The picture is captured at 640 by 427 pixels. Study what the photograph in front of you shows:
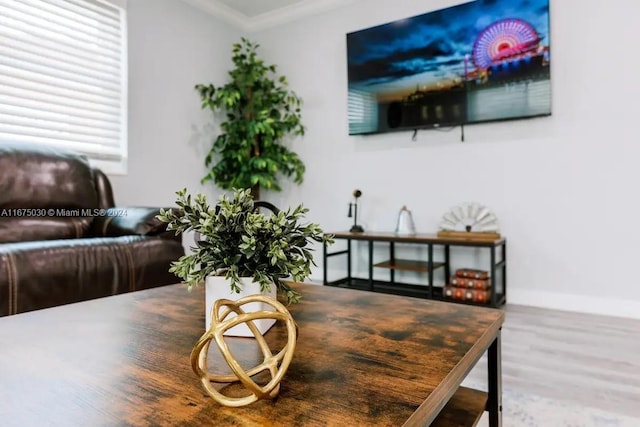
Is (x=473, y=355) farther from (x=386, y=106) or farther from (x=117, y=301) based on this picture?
(x=386, y=106)

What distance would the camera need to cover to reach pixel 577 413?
130cm

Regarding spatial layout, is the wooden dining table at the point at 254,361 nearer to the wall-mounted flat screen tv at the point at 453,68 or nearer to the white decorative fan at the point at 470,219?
the white decorative fan at the point at 470,219

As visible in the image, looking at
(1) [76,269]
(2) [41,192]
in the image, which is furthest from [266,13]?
(1) [76,269]

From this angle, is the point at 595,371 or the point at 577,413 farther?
the point at 595,371

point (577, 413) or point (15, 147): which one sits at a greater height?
point (15, 147)

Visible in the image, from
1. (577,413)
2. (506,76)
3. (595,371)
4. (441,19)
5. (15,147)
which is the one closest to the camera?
(577,413)

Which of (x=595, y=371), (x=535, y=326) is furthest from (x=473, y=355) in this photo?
(x=535, y=326)

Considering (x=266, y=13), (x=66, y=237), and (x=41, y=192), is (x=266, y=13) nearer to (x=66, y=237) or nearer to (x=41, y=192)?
(x=41, y=192)

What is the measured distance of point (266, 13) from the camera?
3711 mm

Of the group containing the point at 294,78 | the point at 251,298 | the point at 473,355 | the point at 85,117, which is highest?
the point at 294,78

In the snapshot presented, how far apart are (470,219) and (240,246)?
2.31 m

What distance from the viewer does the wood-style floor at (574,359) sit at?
144cm

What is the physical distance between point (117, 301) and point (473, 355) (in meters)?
0.90

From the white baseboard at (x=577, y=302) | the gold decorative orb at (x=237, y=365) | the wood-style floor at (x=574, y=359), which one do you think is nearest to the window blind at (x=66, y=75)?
the gold decorative orb at (x=237, y=365)
